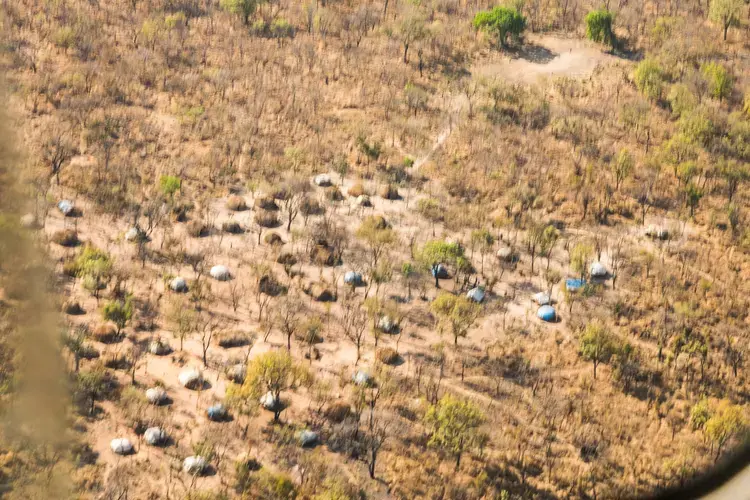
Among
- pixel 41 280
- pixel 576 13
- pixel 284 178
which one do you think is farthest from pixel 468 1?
pixel 41 280

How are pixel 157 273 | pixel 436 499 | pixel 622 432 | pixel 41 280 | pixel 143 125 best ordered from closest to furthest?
pixel 436 499 < pixel 622 432 < pixel 41 280 < pixel 157 273 < pixel 143 125

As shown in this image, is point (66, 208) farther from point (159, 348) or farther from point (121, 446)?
point (121, 446)

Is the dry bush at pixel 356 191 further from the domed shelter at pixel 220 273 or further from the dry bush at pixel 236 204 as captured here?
the domed shelter at pixel 220 273

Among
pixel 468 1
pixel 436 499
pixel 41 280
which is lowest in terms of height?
pixel 436 499

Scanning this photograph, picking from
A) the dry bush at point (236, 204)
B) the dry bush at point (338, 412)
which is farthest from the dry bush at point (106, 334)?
the dry bush at point (236, 204)

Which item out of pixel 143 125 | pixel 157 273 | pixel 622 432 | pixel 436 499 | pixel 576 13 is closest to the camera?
pixel 436 499

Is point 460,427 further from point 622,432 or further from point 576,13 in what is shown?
point 576,13
